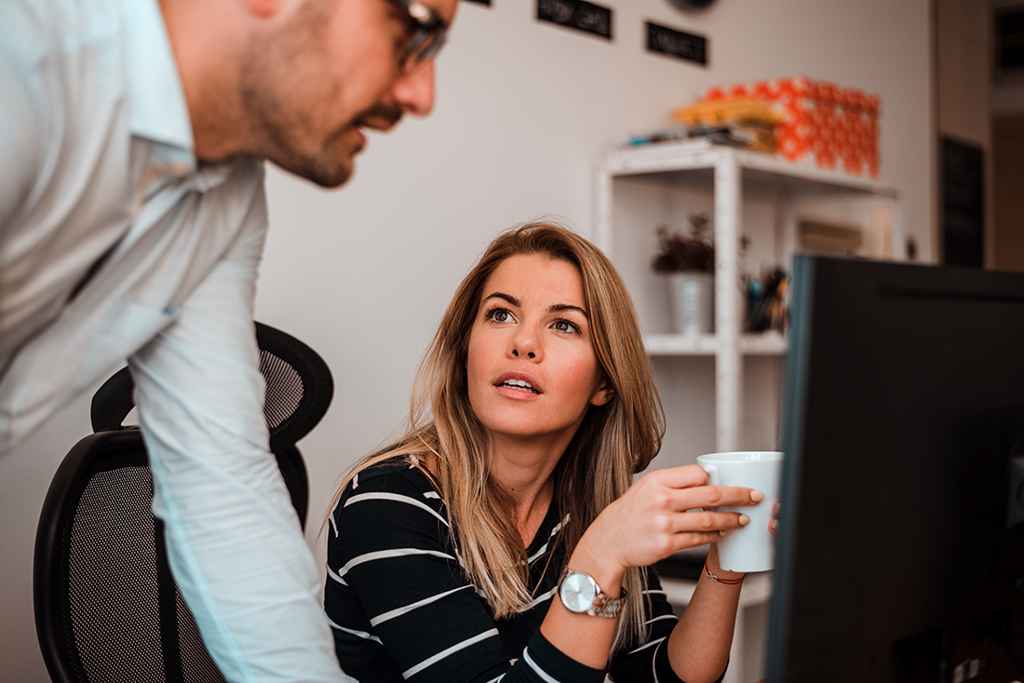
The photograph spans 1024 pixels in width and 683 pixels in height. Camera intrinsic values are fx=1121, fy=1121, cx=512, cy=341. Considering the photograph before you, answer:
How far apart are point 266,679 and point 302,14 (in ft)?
1.69

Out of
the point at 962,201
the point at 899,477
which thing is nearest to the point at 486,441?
the point at 899,477

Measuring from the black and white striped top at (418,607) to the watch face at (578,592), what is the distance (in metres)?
0.05

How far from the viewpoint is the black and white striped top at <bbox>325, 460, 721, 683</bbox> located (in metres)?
1.26

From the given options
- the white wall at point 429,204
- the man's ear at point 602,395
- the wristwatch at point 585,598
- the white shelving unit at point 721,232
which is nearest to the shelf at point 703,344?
the white shelving unit at point 721,232

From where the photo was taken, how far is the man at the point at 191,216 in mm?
718

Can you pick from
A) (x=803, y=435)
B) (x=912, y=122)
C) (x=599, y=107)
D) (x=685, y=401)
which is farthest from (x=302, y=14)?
(x=912, y=122)

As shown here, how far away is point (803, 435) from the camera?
2.31ft

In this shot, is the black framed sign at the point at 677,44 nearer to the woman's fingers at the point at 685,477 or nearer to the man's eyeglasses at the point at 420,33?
the woman's fingers at the point at 685,477

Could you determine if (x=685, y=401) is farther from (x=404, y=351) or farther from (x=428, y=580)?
(x=428, y=580)

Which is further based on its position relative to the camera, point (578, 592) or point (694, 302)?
point (694, 302)

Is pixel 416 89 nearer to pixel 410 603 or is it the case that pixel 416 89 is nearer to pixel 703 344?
pixel 410 603

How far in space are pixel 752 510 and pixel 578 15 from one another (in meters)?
1.98

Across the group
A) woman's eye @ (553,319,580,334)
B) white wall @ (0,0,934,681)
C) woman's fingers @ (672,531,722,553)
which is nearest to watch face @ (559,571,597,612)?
woman's fingers @ (672,531,722,553)

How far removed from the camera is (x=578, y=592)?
3.92 feet
